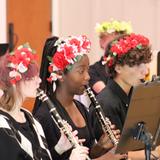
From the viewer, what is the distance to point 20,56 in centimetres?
246

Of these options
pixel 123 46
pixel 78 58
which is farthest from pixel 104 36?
pixel 78 58

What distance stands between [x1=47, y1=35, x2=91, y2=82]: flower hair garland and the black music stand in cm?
54

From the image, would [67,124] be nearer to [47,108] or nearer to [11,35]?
[47,108]

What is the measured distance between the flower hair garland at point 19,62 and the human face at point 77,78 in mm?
374

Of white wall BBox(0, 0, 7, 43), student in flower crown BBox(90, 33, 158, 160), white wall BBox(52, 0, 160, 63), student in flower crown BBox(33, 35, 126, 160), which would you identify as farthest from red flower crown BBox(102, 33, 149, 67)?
white wall BBox(52, 0, 160, 63)

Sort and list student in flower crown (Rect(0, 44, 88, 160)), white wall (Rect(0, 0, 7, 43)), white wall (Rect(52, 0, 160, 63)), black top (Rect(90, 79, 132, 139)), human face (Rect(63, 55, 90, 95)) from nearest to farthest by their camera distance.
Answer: student in flower crown (Rect(0, 44, 88, 160)) < human face (Rect(63, 55, 90, 95)) < black top (Rect(90, 79, 132, 139)) < white wall (Rect(0, 0, 7, 43)) < white wall (Rect(52, 0, 160, 63))

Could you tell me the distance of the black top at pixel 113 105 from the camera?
3.05 metres

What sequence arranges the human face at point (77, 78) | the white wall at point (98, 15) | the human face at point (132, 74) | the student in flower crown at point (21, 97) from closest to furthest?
the student in flower crown at point (21, 97) → the human face at point (77, 78) → the human face at point (132, 74) → the white wall at point (98, 15)

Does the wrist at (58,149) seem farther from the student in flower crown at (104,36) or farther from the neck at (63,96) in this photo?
the student in flower crown at (104,36)

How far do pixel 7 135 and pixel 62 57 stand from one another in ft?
2.35

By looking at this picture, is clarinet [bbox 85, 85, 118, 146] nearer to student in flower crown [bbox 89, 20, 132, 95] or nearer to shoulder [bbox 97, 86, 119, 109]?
shoulder [bbox 97, 86, 119, 109]

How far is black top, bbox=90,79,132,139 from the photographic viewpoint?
3.05 m

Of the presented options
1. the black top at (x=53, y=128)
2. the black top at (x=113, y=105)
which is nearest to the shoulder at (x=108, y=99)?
the black top at (x=113, y=105)

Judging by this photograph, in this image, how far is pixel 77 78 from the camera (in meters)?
2.81
